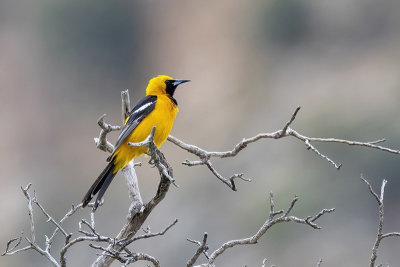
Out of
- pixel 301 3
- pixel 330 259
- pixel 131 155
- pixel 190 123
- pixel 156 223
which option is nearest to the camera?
pixel 131 155

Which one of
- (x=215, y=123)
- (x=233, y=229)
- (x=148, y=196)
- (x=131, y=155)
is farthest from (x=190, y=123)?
(x=131, y=155)

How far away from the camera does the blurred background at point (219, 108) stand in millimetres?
17656

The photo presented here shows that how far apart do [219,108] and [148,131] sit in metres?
16.8

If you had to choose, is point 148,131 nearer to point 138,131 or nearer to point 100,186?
point 138,131

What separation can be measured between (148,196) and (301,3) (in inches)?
339

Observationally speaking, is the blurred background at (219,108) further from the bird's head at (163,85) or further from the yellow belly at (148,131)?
the yellow belly at (148,131)

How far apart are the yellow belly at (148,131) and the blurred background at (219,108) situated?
32.6ft

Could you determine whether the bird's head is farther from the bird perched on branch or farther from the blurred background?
the blurred background

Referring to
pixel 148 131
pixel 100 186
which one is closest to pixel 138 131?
pixel 148 131

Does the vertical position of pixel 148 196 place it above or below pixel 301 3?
below

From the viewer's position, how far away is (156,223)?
19.5m

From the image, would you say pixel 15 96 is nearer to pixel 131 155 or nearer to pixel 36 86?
pixel 36 86

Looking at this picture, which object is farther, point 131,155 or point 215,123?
point 215,123

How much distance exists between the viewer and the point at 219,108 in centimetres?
2334
